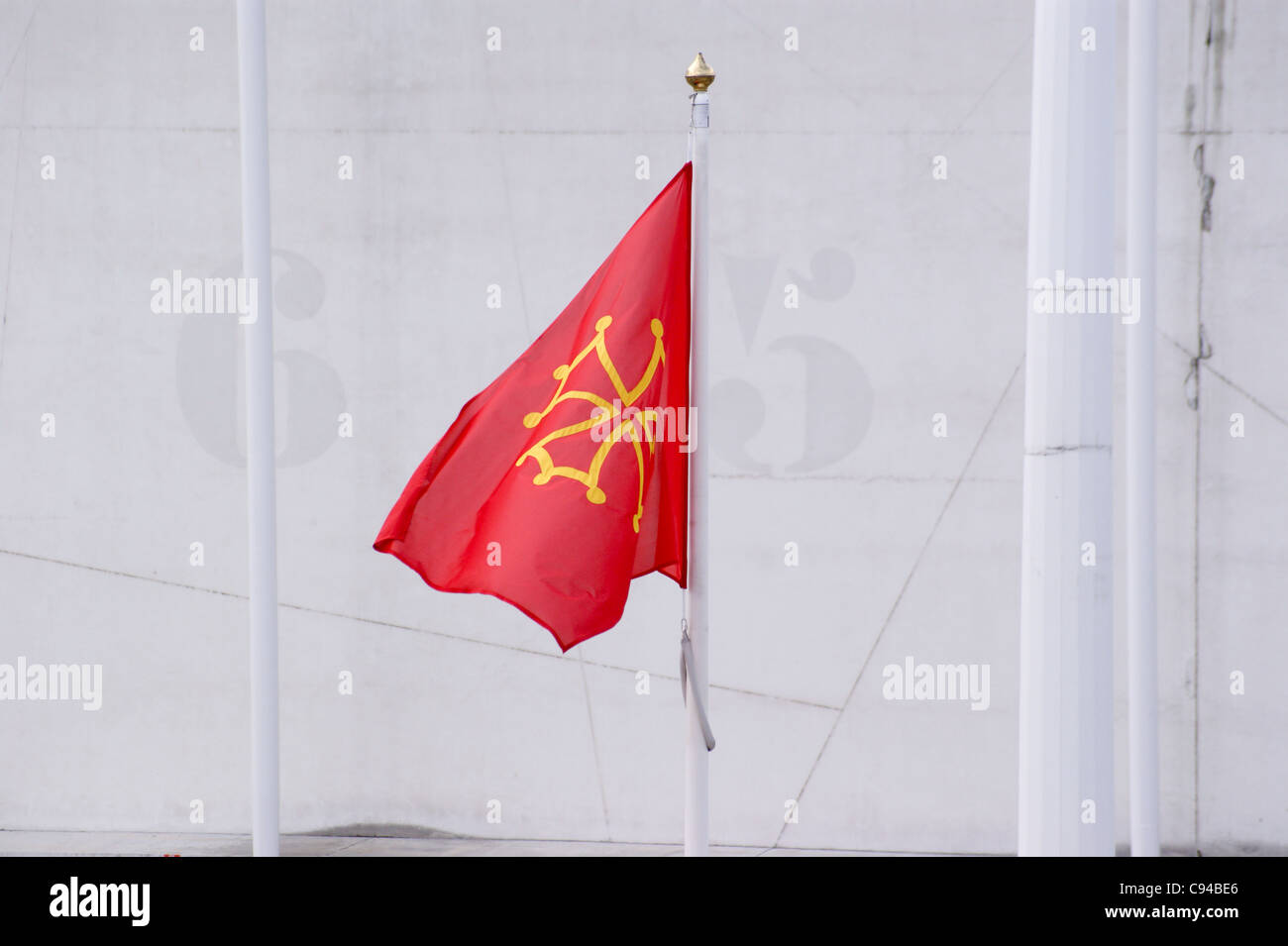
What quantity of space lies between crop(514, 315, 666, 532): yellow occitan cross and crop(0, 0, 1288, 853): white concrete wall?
3.83 m

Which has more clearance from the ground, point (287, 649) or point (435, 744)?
point (287, 649)

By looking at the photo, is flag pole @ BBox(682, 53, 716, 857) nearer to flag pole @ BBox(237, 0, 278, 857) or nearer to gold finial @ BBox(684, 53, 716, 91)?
gold finial @ BBox(684, 53, 716, 91)

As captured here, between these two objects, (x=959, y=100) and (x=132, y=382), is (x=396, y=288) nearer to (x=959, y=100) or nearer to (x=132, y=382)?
(x=132, y=382)

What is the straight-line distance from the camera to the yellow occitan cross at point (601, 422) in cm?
437

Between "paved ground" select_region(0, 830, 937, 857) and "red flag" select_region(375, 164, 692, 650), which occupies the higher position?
"red flag" select_region(375, 164, 692, 650)

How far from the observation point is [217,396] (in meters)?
8.45

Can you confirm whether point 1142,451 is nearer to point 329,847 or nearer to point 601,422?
point 601,422

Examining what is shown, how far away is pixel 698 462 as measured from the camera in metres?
4.56

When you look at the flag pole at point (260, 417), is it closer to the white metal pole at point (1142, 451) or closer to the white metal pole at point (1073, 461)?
the white metal pole at point (1073, 461)

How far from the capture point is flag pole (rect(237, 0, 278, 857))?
5.97 m

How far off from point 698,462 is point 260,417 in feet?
8.49

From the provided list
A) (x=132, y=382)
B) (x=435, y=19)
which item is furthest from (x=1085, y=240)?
(x=132, y=382)

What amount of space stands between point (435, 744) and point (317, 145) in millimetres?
4201

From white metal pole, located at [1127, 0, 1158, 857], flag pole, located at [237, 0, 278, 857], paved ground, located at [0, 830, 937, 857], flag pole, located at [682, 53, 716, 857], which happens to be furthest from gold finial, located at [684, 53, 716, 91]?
paved ground, located at [0, 830, 937, 857]
